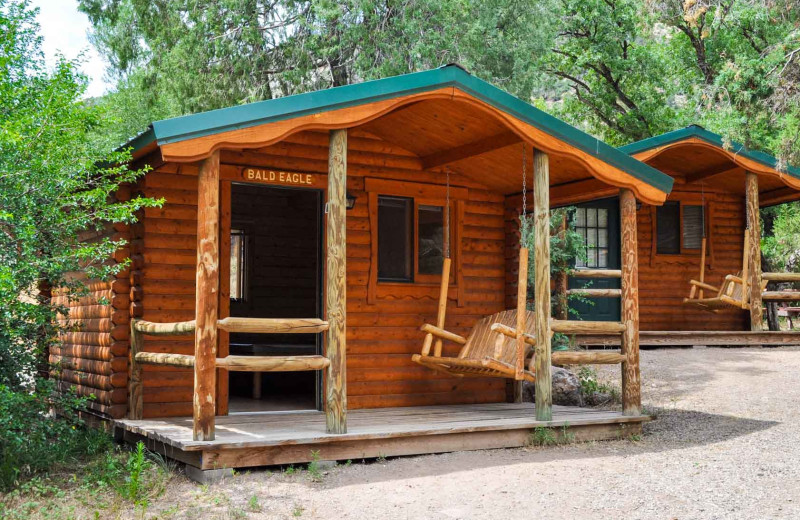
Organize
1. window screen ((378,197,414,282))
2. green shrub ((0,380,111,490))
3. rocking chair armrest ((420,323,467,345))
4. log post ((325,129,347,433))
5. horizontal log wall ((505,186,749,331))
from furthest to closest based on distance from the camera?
1. horizontal log wall ((505,186,749,331))
2. window screen ((378,197,414,282))
3. rocking chair armrest ((420,323,467,345))
4. log post ((325,129,347,433))
5. green shrub ((0,380,111,490))

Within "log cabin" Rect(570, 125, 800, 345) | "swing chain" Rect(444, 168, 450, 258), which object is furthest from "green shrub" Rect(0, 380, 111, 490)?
"log cabin" Rect(570, 125, 800, 345)

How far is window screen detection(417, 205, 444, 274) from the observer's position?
9078 mm

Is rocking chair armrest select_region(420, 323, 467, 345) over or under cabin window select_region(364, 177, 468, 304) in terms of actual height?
under

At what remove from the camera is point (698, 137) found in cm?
1225

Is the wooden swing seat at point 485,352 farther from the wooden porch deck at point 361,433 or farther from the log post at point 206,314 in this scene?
the log post at point 206,314

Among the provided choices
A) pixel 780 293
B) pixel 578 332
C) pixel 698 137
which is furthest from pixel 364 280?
pixel 780 293

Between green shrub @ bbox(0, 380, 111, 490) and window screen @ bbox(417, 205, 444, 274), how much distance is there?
3815mm

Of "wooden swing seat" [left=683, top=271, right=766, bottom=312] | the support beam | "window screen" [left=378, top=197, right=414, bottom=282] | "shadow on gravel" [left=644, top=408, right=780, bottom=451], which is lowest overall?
"shadow on gravel" [left=644, top=408, right=780, bottom=451]

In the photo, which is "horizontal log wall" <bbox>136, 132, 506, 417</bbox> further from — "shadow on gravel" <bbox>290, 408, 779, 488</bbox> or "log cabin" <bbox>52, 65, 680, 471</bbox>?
"shadow on gravel" <bbox>290, 408, 779, 488</bbox>

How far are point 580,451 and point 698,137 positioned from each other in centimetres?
670

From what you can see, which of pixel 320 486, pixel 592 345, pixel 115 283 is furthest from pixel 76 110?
pixel 592 345

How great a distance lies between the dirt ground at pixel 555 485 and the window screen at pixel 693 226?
623 centimetres

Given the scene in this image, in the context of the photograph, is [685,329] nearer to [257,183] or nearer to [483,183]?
[483,183]

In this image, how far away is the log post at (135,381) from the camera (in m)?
7.26
